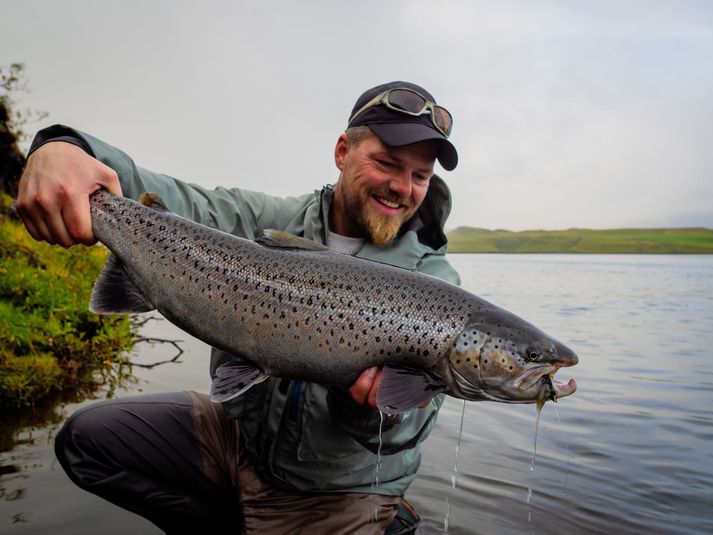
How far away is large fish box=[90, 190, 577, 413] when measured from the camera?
8.99ft

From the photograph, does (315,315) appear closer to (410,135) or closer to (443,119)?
(410,135)

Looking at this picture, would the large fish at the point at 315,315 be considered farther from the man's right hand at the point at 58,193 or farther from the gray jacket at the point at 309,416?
the gray jacket at the point at 309,416

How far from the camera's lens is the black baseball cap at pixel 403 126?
402cm

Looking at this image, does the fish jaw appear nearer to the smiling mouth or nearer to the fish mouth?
the fish mouth

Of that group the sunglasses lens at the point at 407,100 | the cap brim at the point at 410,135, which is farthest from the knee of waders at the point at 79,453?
the sunglasses lens at the point at 407,100

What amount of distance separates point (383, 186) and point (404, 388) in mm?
1939

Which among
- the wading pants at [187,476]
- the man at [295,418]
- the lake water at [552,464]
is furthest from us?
the lake water at [552,464]

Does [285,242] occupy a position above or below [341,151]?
below

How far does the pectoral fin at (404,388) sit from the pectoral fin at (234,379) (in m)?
0.65

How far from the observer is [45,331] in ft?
22.0

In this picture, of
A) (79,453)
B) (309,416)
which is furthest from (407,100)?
(79,453)

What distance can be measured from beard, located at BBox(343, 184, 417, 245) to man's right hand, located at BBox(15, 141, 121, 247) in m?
1.96

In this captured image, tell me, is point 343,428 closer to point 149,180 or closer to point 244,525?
point 244,525

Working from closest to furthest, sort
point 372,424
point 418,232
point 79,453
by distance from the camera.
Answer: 1. point 372,424
2. point 79,453
3. point 418,232
